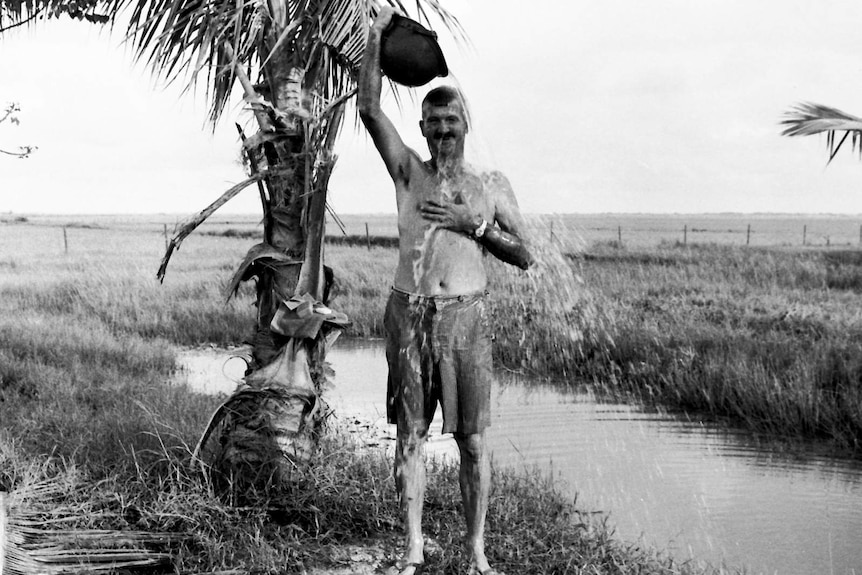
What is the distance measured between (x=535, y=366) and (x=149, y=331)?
644 cm

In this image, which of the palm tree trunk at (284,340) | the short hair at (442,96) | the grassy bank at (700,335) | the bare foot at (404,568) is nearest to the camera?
the short hair at (442,96)

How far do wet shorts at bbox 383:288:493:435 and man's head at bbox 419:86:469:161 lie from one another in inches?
25.8

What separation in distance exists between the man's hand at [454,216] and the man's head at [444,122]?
0.23m

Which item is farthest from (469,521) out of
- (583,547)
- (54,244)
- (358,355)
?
(54,244)

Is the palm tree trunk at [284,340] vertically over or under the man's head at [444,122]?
under

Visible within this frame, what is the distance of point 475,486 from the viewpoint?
3.84m

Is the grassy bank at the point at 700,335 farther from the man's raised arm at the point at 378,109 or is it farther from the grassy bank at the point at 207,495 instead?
the grassy bank at the point at 207,495

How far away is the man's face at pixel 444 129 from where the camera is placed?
3703 millimetres

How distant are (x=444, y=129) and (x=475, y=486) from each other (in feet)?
5.21

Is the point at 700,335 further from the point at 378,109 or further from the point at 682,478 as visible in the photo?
the point at 378,109

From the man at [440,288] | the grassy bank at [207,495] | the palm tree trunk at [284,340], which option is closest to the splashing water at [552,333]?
the grassy bank at [207,495]

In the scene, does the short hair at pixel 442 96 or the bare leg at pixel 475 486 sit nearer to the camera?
the short hair at pixel 442 96

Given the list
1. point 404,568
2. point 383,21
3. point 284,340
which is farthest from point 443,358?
point 284,340

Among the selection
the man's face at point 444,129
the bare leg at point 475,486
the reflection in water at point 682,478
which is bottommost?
the reflection in water at point 682,478
